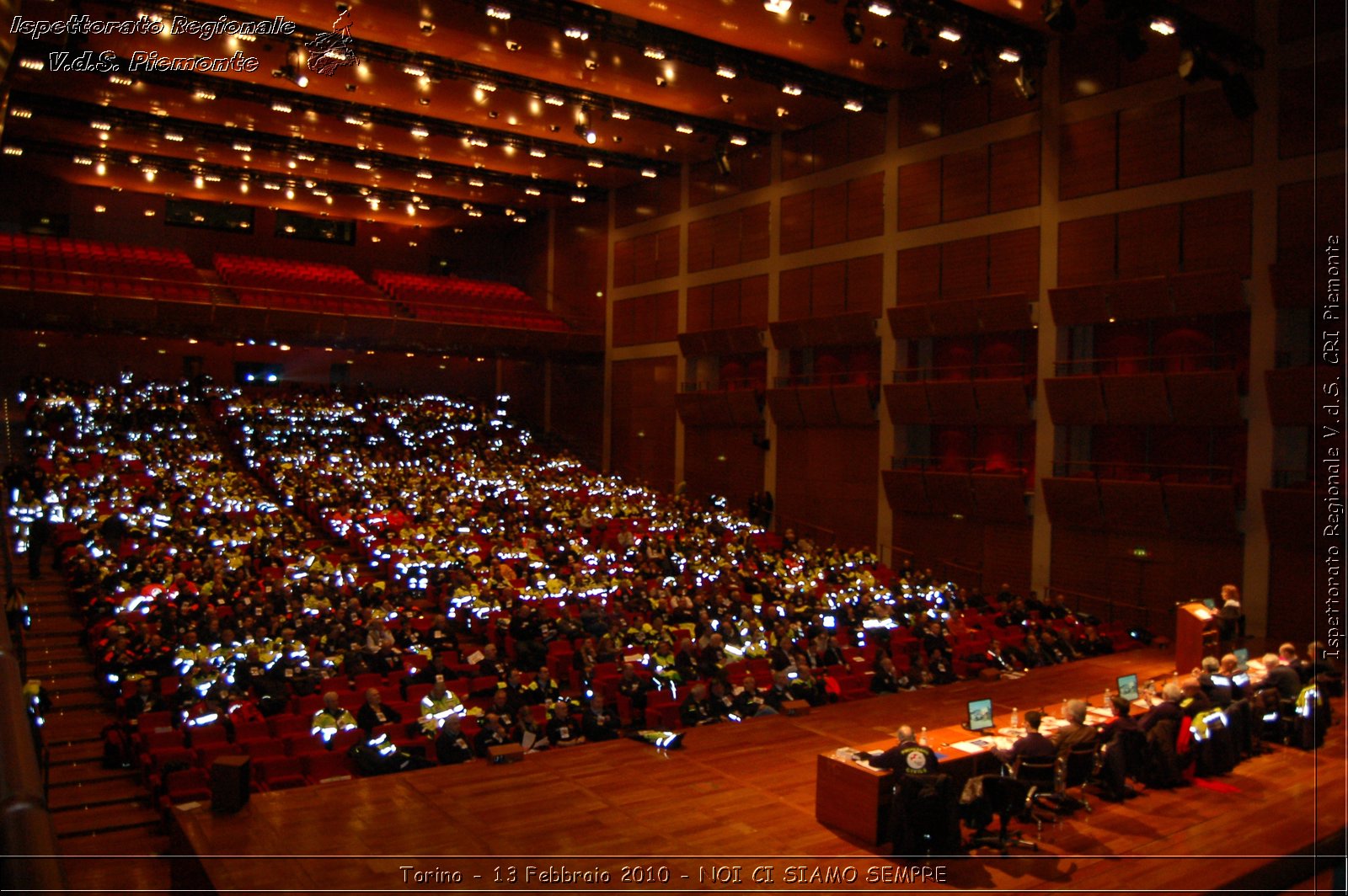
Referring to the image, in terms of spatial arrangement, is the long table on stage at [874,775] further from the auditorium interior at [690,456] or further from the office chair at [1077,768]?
the office chair at [1077,768]

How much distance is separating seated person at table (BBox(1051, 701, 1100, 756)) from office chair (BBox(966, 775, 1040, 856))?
0.57 meters

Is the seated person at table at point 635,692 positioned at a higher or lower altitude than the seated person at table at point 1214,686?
lower

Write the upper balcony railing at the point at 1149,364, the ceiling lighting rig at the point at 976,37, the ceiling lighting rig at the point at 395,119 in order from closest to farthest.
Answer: the ceiling lighting rig at the point at 976,37, the upper balcony railing at the point at 1149,364, the ceiling lighting rig at the point at 395,119

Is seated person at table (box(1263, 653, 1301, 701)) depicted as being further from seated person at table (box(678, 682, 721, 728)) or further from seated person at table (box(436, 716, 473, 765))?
seated person at table (box(436, 716, 473, 765))

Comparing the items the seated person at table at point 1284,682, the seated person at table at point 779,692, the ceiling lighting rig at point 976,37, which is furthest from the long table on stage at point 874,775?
the ceiling lighting rig at point 976,37

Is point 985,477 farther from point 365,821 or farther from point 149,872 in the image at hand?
point 149,872

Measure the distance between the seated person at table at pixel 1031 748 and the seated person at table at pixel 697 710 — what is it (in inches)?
125

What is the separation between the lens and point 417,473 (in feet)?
65.5

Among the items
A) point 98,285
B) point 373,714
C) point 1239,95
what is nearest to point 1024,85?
point 1239,95

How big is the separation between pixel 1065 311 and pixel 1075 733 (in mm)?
10217

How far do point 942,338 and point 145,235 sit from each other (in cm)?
2282

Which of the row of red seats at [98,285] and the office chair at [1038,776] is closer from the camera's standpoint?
the office chair at [1038,776]

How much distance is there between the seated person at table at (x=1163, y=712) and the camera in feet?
25.6

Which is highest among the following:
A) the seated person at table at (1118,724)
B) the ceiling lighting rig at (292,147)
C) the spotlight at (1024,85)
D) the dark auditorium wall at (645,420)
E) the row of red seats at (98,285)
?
the ceiling lighting rig at (292,147)
